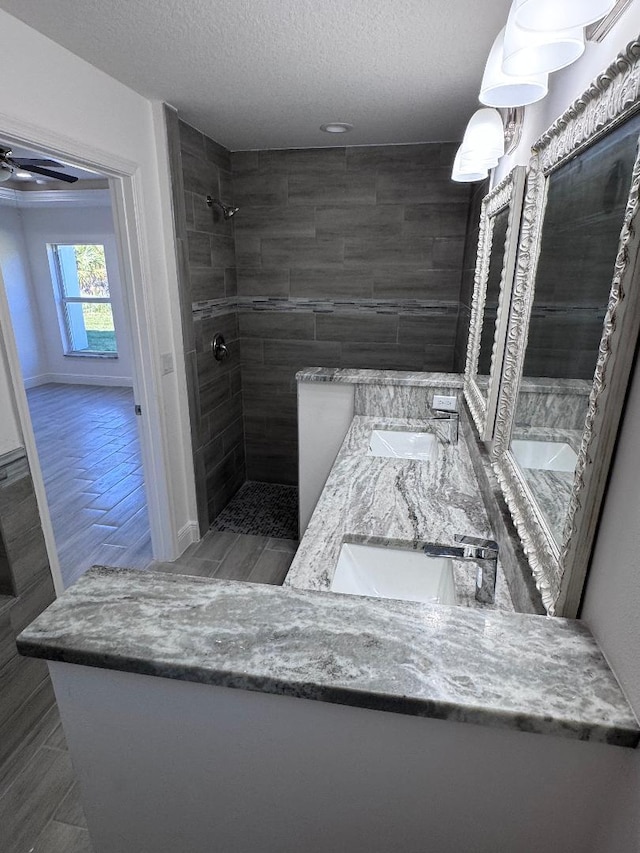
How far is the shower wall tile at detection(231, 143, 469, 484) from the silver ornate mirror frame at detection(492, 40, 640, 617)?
6.98 ft

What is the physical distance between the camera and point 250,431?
12.2 feet

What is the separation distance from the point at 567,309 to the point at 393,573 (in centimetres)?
81

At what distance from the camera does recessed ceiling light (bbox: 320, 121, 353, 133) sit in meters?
2.55

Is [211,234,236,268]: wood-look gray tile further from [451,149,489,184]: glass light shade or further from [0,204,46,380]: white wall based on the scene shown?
[0,204,46,380]: white wall

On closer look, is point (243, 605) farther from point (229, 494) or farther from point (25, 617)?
point (229, 494)

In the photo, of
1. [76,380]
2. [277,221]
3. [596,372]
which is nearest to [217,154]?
[277,221]

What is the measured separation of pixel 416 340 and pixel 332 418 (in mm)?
1065

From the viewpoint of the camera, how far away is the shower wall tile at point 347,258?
3.03 meters

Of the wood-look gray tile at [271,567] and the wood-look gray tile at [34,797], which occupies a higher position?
the wood-look gray tile at [34,797]

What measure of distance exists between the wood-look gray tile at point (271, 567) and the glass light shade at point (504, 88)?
229 cm

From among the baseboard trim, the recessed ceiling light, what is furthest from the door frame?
the baseboard trim

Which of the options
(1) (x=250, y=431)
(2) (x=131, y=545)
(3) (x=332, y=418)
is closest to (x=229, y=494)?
(1) (x=250, y=431)

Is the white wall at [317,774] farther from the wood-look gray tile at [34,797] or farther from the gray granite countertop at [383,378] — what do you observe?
the gray granite countertop at [383,378]

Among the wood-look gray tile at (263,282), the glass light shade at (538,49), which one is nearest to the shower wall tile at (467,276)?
the wood-look gray tile at (263,282)
